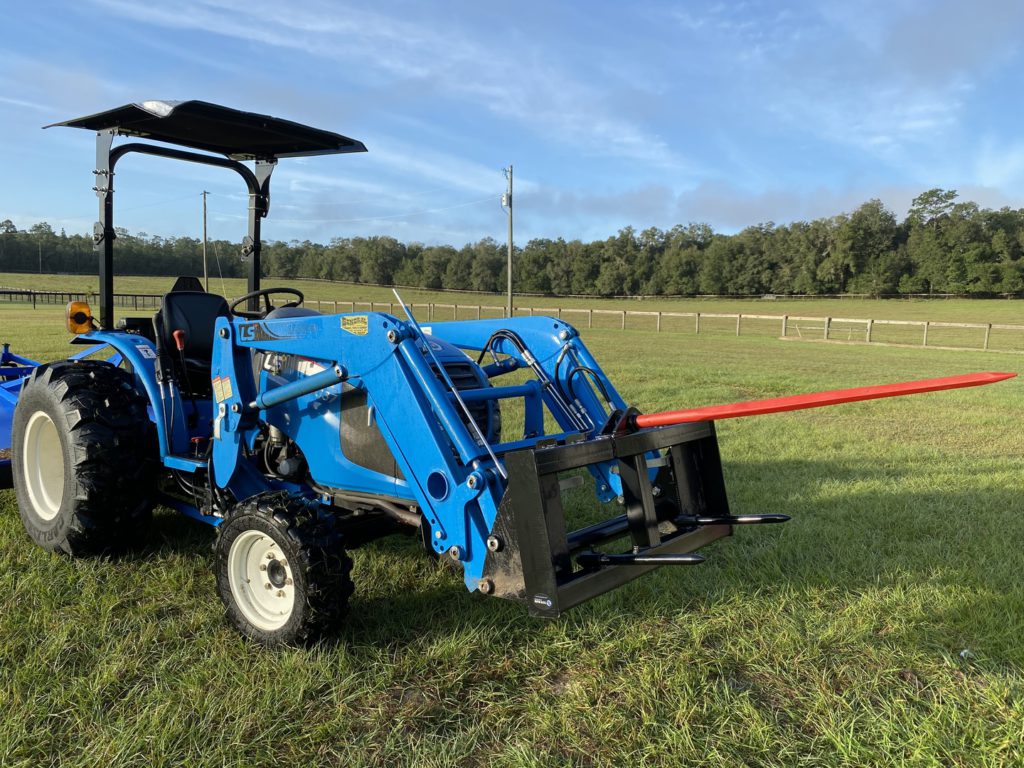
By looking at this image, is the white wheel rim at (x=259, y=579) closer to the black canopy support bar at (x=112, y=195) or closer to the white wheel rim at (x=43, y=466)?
the white wheel rim at (x=43, y=466)

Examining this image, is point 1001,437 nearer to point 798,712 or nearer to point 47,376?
point 798,712

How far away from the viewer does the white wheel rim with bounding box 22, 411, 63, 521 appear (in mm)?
4191

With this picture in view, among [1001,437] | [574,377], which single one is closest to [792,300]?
[1001,437]

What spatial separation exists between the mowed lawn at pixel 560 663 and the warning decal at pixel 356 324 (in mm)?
1299

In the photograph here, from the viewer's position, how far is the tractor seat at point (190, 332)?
413 centimetres

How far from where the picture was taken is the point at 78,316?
13.7ft

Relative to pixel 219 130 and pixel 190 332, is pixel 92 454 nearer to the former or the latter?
pixel 190 332

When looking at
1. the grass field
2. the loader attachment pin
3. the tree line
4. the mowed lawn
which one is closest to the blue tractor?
the loader attachment pin

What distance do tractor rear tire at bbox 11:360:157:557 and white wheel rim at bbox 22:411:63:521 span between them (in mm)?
21

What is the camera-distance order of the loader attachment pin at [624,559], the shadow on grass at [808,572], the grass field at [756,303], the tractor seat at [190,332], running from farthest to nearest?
the grass field at [756,303], the tractor seat at [190,332], the shadow on grass at [808,572], the loader attachment pin at [624,559]

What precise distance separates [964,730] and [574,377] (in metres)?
2.28

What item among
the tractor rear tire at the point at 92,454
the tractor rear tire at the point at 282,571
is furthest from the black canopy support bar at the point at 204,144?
the tractor rear tire at the point at 282,571

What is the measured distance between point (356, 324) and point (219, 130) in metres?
2.11

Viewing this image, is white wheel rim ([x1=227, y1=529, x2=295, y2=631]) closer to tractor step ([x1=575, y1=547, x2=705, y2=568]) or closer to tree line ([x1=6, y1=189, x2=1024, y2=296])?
tractor step ([x1=575, y1=547, x2=705, y2=568])
